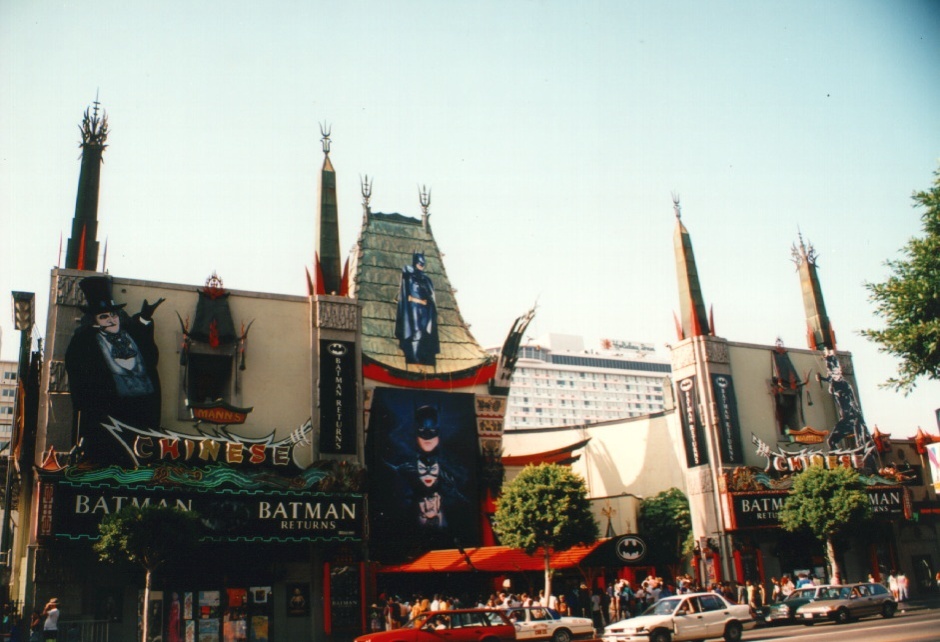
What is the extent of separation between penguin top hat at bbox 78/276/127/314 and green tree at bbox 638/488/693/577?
31696 mm

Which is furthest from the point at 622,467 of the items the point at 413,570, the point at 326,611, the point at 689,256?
the point at 326,611

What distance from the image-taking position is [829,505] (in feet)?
135

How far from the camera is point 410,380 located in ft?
155

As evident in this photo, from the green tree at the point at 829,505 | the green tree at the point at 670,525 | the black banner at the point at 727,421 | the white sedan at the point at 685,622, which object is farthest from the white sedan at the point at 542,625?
the green tree at the point at 670,525

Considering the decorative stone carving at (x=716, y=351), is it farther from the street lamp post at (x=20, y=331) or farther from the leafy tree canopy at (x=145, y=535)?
the street lamp post at (x=20, y=331)

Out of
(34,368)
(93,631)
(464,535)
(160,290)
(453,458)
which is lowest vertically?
(93,631)

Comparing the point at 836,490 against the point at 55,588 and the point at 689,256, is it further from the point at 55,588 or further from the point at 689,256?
the point at 55,588

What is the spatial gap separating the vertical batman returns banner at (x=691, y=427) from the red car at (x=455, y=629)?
959 inches

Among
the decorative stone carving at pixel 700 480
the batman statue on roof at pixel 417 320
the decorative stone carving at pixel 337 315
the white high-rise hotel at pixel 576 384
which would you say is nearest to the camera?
the decorative stone carving at pixel 337 315

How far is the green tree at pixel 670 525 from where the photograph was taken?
48938 millimetres

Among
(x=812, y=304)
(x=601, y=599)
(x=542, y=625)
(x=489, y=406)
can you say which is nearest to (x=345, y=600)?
(x=542, y=625)

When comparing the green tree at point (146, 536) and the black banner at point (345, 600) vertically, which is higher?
the green tree at point (146, 536)

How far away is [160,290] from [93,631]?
13813mm

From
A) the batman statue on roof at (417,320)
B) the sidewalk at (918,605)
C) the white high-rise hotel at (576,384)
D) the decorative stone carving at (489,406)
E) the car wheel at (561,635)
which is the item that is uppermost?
the white high-rise hotel at (576,384)
